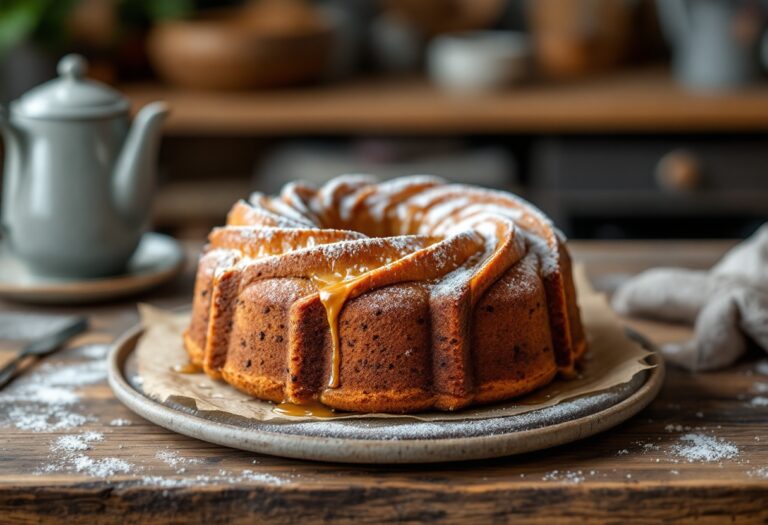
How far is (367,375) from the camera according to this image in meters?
1.08

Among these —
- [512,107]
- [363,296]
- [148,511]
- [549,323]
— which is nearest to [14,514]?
[148,511]

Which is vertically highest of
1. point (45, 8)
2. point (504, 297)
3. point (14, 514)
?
point (45, 8)

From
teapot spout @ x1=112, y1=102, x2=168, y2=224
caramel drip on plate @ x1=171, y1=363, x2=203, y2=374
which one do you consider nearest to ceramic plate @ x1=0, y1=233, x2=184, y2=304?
teapot spout @ x1=112, y1=102, x2=168, y2=224

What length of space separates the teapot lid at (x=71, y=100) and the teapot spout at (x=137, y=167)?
46mm

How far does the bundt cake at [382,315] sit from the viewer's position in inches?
42.4

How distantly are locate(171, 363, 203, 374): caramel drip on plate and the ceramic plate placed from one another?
1.27 ft

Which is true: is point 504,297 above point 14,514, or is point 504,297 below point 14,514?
above

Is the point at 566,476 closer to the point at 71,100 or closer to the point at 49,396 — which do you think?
the point at 49,396

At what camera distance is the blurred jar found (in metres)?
3.22

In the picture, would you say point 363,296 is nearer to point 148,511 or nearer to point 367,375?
point 367,375

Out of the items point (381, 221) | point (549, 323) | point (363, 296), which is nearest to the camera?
point (363, 296)

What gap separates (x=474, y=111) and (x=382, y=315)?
1.89 meters

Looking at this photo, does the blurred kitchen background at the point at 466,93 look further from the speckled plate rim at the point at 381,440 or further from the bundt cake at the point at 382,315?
the speckled plate rim at the point at 381,440

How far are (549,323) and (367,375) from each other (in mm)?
243
